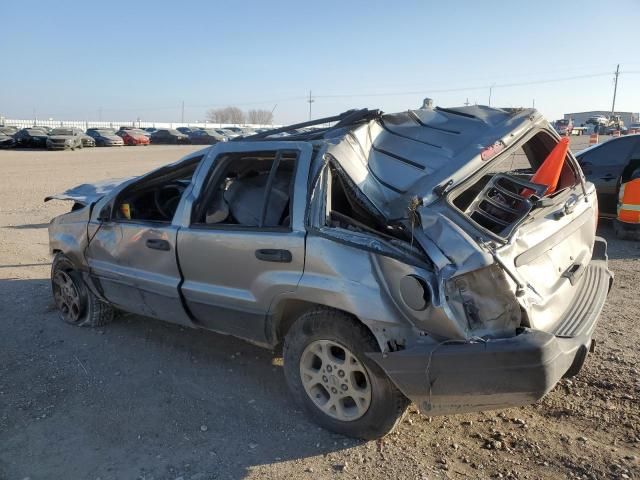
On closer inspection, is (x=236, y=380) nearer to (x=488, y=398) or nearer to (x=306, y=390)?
(x=306, y=390)

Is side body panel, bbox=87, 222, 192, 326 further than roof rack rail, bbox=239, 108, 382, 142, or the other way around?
side body panel, bbox=87, 222, 192, 326

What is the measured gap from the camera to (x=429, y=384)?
2.74 m

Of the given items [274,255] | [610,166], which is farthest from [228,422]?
[610,166]

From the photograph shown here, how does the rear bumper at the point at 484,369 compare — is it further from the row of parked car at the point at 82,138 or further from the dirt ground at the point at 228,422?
the row of parked car at the point at 82,138

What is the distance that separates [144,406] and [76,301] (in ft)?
6.14

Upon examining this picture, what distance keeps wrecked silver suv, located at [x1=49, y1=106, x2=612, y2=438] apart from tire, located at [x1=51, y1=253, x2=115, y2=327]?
2.18 feet

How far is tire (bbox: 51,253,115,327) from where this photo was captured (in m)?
5.00

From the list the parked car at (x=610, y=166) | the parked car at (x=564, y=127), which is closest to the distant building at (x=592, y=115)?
the parked car at (x=564, y=127)

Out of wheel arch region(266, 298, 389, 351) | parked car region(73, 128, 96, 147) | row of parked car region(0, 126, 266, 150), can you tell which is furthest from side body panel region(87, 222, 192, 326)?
parked car region(73, 128, 96, 147)

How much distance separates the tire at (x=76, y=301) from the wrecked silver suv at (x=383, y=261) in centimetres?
66

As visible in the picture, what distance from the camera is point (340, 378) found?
3139mm

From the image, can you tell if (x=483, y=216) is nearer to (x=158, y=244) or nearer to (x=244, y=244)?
(x=244, y=244)

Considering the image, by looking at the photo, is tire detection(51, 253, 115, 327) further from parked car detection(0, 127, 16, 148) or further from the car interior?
parked car detection(0, 127, 16, 148)

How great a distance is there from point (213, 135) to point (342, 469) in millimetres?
49259
